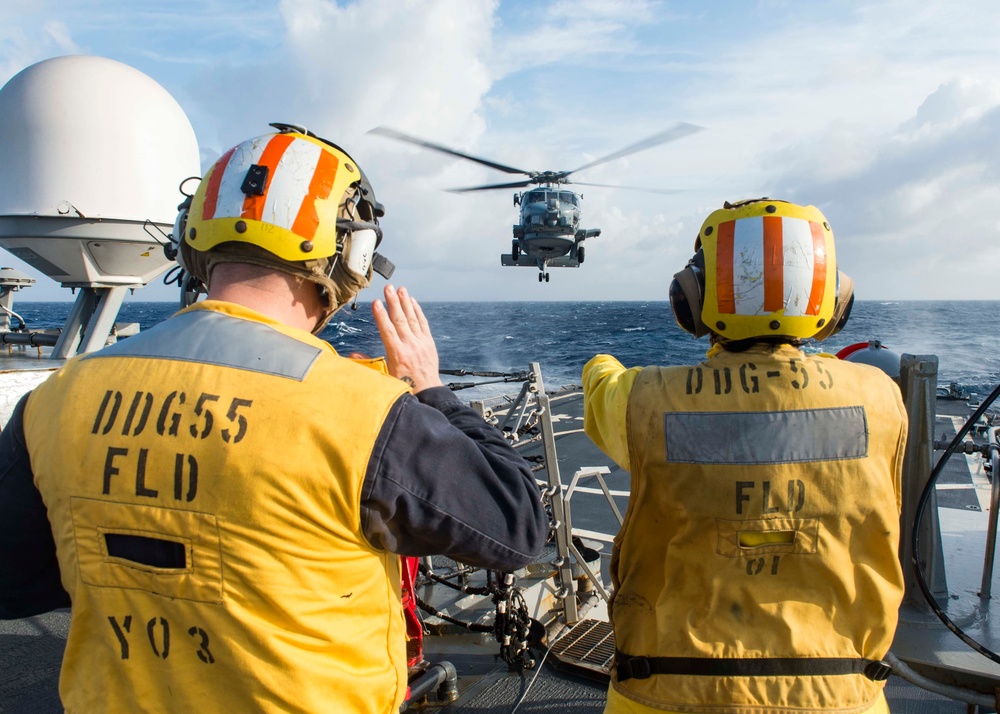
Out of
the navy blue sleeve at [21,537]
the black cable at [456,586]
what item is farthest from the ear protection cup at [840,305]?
the black cable at [456,586]

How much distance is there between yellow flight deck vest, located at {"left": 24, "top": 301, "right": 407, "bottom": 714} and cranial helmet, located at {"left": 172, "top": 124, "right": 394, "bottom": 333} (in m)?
0.26

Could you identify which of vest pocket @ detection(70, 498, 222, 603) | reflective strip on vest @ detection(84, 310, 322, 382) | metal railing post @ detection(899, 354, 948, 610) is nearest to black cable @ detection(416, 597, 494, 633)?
metal railing post @ detection(899, 354, 948, 610)

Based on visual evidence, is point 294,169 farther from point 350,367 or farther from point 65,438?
point 65,438

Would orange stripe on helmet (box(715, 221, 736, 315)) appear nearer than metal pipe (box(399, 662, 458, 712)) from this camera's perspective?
Yes

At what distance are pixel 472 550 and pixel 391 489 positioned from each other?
24 centimetres

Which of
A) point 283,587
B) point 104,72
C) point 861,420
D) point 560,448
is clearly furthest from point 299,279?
point 560,448

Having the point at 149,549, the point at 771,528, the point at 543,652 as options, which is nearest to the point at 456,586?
the point at 543,652

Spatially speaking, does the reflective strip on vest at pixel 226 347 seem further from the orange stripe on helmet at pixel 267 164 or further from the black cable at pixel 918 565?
the black cable at pixel 918 565

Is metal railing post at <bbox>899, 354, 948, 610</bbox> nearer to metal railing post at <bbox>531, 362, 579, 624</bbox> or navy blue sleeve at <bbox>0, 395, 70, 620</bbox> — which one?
metal railing post at <bbox>531, 362, 579, 624</bbox>

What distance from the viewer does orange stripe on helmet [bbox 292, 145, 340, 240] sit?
1560 mm

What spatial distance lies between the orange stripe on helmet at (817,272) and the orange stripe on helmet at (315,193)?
1387mm

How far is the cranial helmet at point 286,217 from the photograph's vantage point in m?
1.53

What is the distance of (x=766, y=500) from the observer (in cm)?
178

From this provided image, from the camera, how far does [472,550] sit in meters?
1.39
